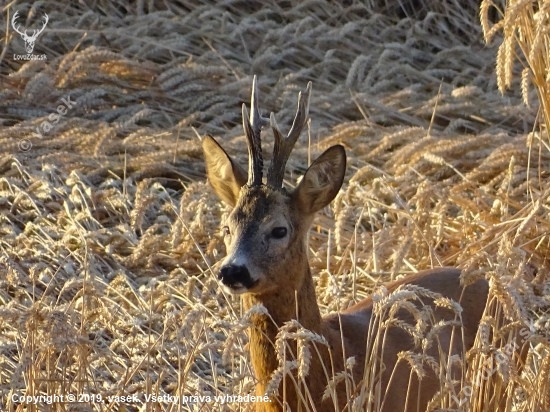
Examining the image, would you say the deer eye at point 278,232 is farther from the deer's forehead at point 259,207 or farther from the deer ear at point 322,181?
the deer ear at point 322,181

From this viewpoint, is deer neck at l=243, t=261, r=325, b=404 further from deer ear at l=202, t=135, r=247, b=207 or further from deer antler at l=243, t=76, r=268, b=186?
deer ear at l=202, t=135, r=247, b=207

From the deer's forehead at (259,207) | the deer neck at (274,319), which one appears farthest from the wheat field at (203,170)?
the deer's forehead at (259,207)

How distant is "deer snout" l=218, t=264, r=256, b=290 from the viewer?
4582 millimetres

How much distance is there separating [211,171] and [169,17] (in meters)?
6.38

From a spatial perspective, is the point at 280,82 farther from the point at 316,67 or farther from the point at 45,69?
the point at 45,69

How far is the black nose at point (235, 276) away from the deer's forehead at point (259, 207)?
341 millimetres

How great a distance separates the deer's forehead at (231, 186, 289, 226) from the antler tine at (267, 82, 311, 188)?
6 centimetres

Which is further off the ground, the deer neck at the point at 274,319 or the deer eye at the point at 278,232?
the deer eye at the point at 278,232

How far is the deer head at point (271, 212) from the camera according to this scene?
15.6 feet

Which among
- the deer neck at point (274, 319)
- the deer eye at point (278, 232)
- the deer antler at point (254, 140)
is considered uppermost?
the deer antler at point (254, 140)

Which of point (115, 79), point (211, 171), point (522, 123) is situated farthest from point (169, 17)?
point (211, 171)

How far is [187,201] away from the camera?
23.3ft

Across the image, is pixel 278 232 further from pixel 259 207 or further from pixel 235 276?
pixel 235 276

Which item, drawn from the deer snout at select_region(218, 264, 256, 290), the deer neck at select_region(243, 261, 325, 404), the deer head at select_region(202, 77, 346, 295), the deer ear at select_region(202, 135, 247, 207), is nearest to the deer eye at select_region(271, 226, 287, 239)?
the deer head at select_region(202, 77, 346, 295)
